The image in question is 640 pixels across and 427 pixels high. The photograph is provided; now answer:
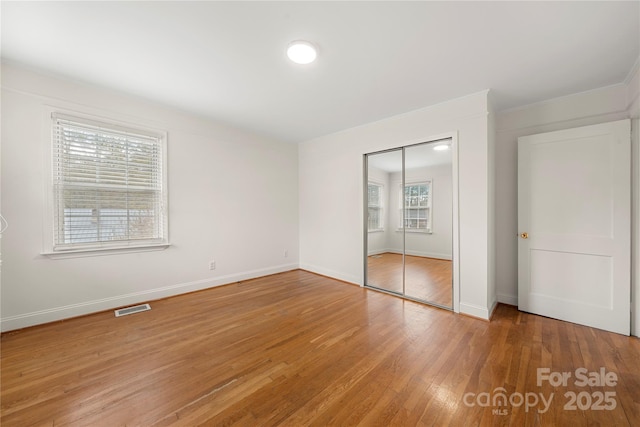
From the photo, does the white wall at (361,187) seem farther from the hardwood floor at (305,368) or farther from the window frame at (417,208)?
the hardwood floor at (305,368)

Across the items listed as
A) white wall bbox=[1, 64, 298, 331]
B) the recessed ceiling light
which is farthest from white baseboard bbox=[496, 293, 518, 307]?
the recessed ceiling light

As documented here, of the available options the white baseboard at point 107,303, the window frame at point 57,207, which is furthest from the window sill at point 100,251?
the white baseboard at point 107,303

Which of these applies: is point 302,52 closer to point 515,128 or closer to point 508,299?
point 515,128

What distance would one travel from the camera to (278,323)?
2758 millimetres

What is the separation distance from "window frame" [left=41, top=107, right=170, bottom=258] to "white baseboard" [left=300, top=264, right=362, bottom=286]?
259 centimetres

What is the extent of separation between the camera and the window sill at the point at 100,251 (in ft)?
8.95

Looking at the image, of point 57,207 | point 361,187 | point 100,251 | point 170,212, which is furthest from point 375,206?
point 57,207

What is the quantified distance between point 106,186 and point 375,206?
146 inches

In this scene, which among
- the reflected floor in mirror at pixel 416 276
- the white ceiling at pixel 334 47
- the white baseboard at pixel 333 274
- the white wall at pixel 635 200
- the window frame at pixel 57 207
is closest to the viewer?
the white ceiling at pixel 334 47

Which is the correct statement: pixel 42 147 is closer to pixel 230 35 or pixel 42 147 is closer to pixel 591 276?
pixel 230 35

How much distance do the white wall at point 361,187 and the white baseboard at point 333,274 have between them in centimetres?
2

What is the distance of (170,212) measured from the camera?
11.6 ft

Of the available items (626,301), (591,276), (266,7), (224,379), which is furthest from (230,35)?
(626,301)

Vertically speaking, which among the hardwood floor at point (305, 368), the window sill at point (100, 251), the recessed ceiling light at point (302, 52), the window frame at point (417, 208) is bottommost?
the hardwood floor at point (305, 368)
